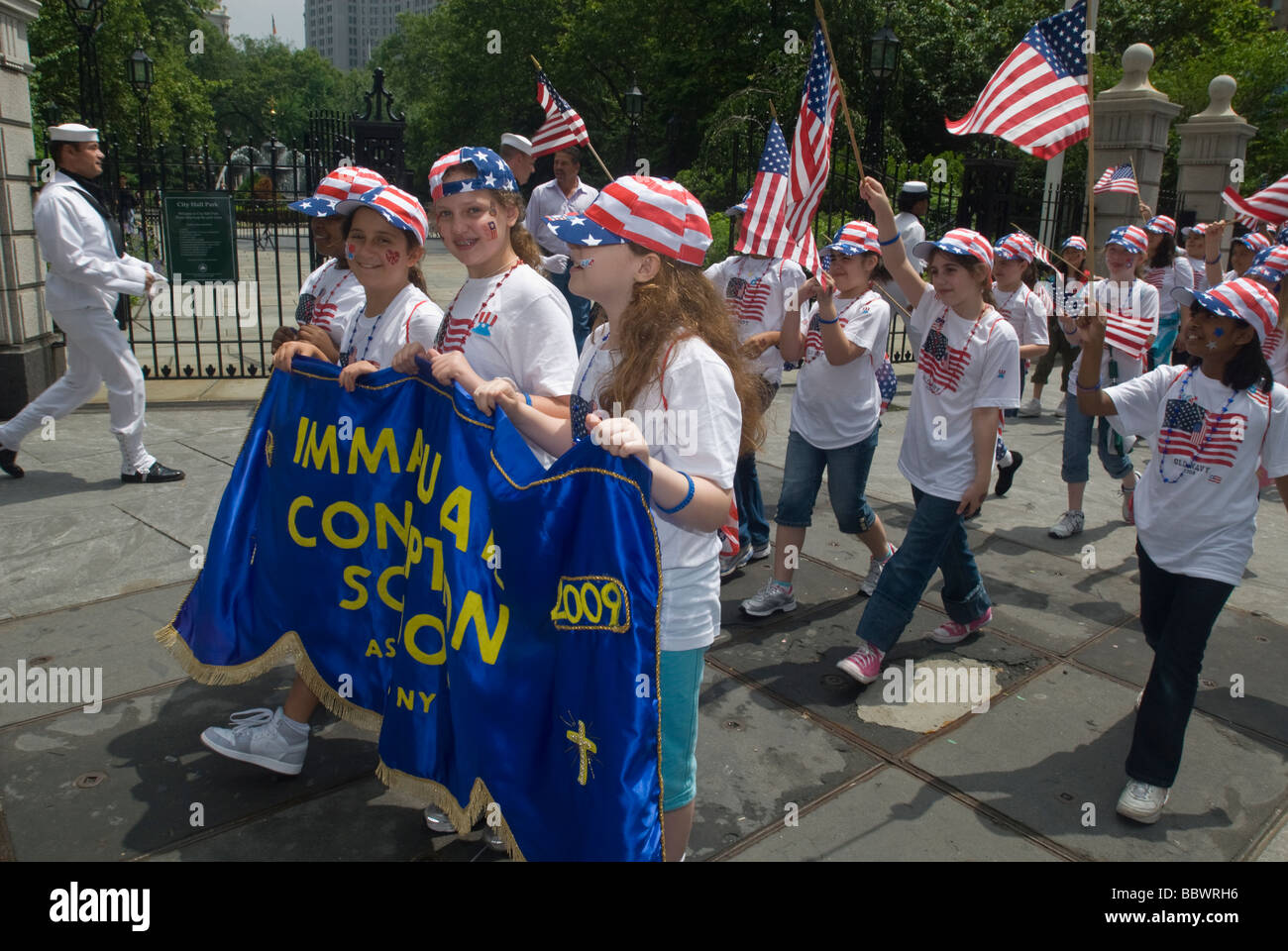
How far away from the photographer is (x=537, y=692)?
2.53 metres

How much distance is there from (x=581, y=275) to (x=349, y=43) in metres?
221

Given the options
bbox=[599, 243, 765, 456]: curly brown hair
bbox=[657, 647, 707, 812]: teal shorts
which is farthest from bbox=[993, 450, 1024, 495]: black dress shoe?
bbox=[657, 647, 707, 812]: teal shorts

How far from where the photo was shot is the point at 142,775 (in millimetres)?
3447

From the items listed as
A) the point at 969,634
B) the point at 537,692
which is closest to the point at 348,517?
the point at 537,692

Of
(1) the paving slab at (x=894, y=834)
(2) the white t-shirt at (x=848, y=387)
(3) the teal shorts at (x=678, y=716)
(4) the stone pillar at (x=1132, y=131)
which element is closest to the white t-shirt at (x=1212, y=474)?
(1) the paving slab at (x=894, y=834)

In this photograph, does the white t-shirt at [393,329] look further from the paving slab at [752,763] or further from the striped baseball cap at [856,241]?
the striped baseball cap at [856,241]

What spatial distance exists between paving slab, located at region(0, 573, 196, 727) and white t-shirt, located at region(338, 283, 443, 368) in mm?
1717

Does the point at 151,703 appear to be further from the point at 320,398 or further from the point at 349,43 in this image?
the point at 349,43

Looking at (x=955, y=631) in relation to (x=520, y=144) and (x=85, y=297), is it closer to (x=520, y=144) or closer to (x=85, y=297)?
(x=520, y=144)

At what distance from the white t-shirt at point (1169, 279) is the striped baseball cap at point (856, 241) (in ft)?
19.0

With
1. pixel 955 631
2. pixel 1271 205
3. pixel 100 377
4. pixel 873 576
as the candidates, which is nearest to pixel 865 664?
pixel 955 631

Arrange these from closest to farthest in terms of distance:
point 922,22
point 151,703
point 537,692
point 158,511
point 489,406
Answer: point 537,692 < point 489,406 < point 151,703 < point 158,511 < point 922,22

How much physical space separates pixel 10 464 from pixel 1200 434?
707 centimetres

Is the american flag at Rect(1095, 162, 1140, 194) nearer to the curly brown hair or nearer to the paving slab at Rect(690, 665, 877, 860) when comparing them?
the paving slab at Rect(690, 665, 877, 860)
